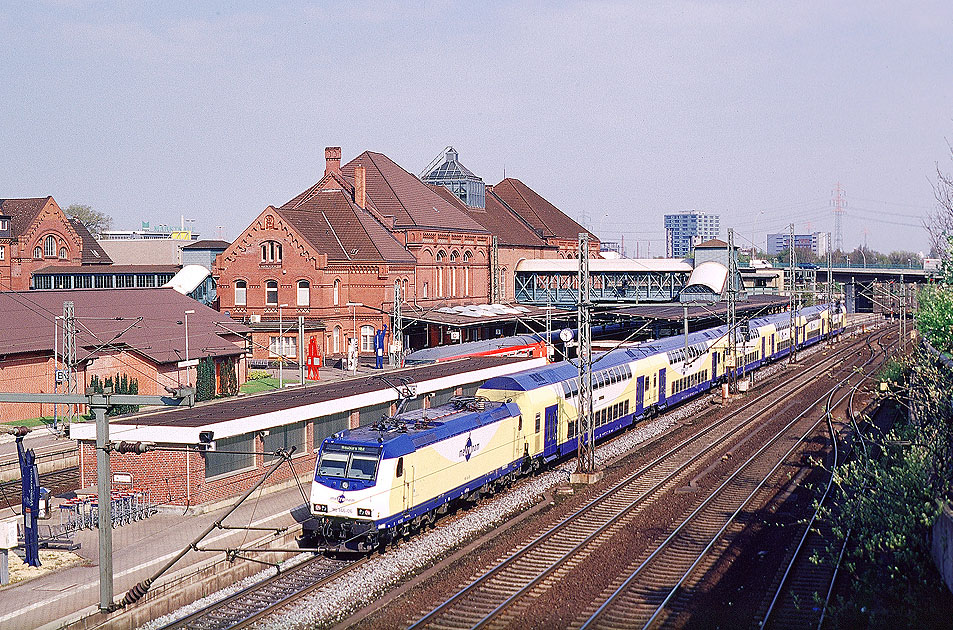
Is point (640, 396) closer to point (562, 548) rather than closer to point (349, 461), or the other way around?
point (562, 548)

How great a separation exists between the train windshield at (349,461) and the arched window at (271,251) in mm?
45767

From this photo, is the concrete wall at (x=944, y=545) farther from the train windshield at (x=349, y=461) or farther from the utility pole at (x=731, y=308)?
the utility pole at (x=731, y=308)

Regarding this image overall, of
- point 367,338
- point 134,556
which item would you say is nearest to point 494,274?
point 367,338

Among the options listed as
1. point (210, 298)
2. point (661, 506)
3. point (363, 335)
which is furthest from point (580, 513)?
point (210, 298)

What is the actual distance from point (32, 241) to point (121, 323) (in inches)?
1752

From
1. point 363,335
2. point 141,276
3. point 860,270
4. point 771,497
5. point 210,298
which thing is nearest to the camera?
point 771,497

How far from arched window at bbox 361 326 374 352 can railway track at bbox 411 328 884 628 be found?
107 feet

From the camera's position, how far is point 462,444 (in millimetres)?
26625

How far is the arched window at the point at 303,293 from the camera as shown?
6738cm

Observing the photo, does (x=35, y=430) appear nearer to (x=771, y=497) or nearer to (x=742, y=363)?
(x=771, y=497)

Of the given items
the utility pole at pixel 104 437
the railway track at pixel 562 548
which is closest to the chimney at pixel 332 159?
the railway track at pixel 562 548

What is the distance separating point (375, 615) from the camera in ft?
63.8

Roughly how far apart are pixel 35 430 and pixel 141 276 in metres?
49.3

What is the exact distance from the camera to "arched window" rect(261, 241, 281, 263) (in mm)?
67812
